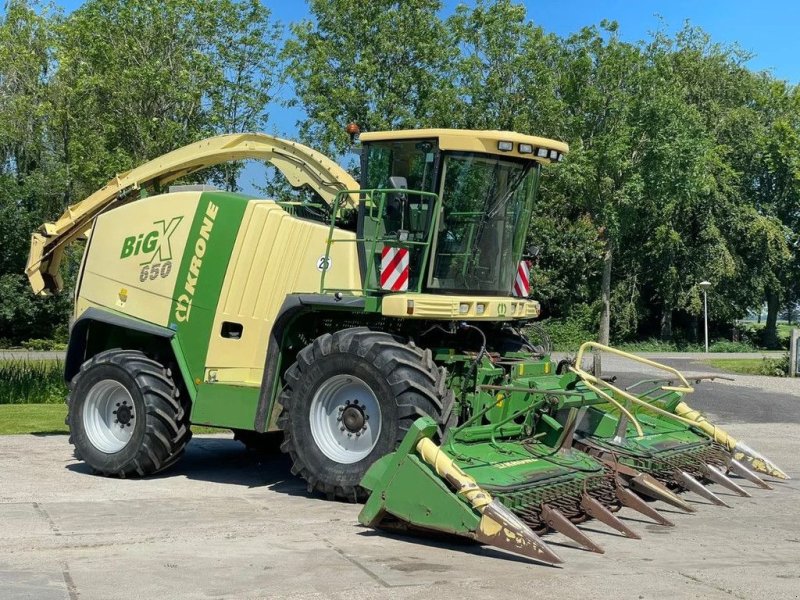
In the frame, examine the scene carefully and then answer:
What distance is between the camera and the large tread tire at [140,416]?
A: 32.2ft

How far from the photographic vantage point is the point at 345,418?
28.4 ft

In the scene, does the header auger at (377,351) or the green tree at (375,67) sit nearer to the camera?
the header auger at (377,351)

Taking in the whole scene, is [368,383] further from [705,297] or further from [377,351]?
[705,297]

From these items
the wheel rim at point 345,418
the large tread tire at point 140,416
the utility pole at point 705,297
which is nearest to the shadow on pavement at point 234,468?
the large tread tire at point 140,416

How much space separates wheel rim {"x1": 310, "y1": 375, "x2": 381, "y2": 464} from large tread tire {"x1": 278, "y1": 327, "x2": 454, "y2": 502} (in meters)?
0.07

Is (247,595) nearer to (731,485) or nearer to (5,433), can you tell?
(731,485)

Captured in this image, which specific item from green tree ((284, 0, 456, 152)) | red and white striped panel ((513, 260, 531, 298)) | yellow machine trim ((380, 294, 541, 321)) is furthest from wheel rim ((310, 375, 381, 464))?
green tree ((284, 0, 456, 152))

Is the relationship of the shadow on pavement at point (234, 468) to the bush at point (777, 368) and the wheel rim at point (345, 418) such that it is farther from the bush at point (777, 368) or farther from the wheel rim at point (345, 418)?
the bush at point (777, 368)

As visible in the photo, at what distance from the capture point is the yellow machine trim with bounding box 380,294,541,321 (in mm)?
8617

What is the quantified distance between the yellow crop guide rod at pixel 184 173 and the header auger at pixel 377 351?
8 centimetres

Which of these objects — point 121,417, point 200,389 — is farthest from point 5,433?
point 200,389

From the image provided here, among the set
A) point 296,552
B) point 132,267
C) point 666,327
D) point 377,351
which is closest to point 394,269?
point 377,351

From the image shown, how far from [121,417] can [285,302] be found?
7.93 ft

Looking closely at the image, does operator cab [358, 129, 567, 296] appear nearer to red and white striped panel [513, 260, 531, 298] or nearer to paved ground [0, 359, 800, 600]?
red and white striped panel [513, 260, 531, 298]
